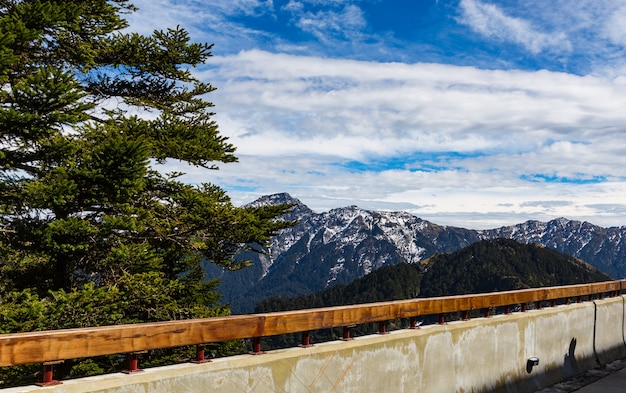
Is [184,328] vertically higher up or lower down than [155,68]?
lower down

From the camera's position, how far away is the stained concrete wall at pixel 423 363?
4227 millimetres

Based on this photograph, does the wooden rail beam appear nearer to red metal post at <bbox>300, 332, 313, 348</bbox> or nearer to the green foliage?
red metal post at <bbox>300, 332, 313, 348</bbox>

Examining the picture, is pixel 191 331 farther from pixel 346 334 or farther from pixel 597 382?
pixel 597 382

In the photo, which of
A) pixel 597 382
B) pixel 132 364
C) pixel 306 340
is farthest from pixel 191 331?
pixel 597 382

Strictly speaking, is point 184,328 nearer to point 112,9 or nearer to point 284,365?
point 284,365

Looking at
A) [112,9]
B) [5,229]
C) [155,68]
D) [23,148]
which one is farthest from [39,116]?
[155,68]

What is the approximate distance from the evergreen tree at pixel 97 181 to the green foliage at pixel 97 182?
37 millimetres

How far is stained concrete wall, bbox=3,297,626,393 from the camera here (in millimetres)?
4227

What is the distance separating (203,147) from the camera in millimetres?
Result: 15766

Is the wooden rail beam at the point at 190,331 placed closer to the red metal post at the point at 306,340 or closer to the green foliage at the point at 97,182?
the red metal post at the point at 306,340

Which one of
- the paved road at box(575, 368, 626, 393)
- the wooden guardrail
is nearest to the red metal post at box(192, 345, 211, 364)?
the wooden guardrail

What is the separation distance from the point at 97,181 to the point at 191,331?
8738 mm

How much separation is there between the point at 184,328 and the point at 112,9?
43.0ft

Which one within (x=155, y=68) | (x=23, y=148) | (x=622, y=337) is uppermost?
(x=155, y=68)
